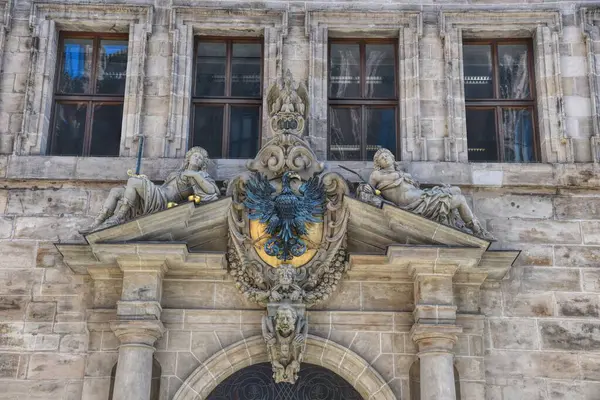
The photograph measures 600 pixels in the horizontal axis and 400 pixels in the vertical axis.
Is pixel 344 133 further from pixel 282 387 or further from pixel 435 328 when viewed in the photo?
pixel 282 387

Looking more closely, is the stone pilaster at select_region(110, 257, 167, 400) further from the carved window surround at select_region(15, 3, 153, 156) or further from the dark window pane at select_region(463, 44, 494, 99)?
the dark window pane at select_region(463, 44, 494, 99)

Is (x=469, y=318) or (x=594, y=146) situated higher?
(x=594, y=146)

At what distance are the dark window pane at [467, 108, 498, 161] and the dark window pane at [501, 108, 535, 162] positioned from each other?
14 centimetres

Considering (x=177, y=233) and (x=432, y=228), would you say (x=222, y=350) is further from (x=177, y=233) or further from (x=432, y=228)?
(x=432, y=228)

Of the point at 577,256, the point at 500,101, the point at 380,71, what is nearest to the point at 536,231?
the point at 577,256

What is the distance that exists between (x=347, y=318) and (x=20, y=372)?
367 centimetres

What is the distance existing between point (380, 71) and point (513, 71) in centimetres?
173

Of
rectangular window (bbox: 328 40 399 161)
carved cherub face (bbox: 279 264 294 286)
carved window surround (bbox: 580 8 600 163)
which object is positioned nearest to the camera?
carved cherub face (bbox: 279 264 294 286)

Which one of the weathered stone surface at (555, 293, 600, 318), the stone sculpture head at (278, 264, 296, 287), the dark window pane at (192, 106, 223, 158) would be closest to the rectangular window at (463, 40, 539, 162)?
the weathered stone surface at (555, 293, 600, 318)

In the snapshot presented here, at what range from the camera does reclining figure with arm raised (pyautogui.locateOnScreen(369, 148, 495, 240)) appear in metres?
11.1

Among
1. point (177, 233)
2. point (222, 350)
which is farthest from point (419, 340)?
point (177, 233)

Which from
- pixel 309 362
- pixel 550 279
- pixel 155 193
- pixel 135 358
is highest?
pixel 155 193

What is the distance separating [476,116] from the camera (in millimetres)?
12594

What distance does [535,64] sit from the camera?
41.7ft
